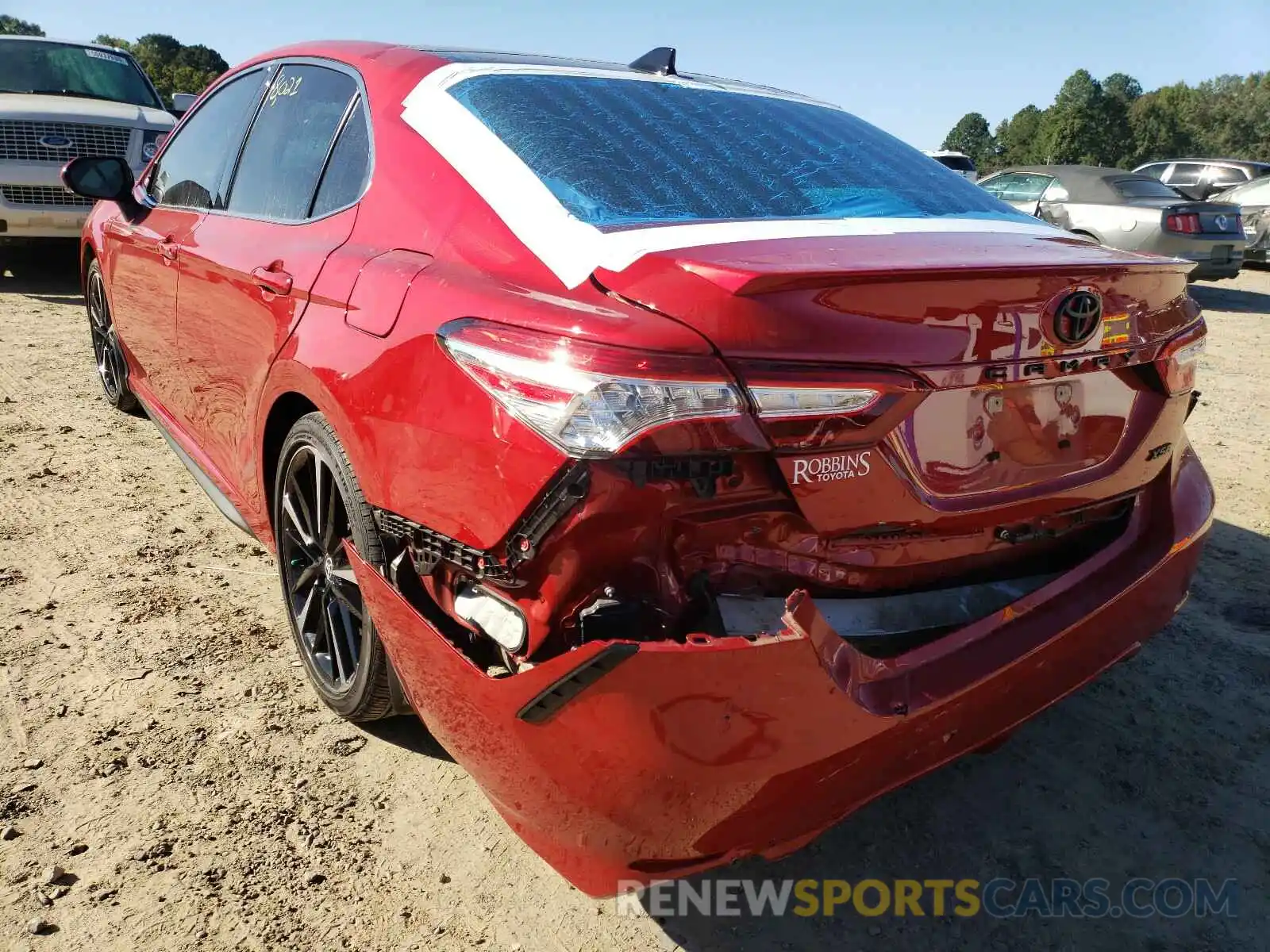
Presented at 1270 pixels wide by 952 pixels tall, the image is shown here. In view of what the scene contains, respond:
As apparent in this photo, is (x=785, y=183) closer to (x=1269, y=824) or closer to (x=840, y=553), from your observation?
(x=840, y=553)

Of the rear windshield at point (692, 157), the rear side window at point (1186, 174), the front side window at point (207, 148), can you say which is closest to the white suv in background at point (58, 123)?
the front side window at point (207, 148)

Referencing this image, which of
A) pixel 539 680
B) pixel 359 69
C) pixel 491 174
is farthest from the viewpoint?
pixel 359 69

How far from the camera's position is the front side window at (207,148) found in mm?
3316

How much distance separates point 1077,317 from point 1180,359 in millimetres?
481

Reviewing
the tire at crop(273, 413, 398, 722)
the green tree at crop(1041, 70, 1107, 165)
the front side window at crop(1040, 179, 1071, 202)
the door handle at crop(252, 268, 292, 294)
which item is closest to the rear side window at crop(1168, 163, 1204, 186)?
the front side window at crop(1040, 179, 1071, 202)

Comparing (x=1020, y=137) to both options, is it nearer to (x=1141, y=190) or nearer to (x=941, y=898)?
(x=1141, y=190)

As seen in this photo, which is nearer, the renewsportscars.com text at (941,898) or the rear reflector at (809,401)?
the rear reflector at (809,401)

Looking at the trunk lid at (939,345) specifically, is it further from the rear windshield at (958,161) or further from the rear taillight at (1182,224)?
the rear windshield at (958,161)

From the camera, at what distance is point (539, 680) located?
1554 mm

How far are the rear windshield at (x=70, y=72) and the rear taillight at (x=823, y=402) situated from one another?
1007 cm

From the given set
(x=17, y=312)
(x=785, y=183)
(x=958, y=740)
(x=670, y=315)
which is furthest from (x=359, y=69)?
(x=17, y=312)

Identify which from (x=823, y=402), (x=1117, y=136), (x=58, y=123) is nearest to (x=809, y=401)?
(x=823, y=402)

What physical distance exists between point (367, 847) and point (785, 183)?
184 cm

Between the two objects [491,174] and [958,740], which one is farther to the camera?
[491,174]
